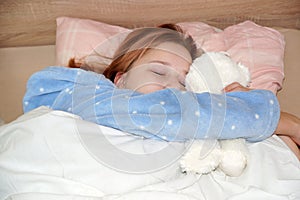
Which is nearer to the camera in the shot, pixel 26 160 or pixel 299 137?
pixel 26 160

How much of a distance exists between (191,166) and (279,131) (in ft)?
0.85

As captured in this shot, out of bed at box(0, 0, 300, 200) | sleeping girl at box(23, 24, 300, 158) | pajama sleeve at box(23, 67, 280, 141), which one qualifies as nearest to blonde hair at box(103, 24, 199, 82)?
sleeping girl at box(23, 24, 300, 158)

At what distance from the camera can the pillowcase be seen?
50.8 inches

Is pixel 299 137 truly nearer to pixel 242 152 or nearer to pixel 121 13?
pixel 242 152

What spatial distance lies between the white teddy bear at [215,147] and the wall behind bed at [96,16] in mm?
399

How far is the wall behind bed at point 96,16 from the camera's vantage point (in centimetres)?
143

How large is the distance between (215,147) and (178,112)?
111 mm

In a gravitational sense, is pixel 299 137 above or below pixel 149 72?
below

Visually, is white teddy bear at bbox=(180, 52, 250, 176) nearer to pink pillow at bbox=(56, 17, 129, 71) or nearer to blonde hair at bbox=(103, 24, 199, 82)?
blonde hair at bbox=(103, 24, 199, 82)

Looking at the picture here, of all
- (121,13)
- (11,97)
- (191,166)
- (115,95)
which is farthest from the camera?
(121,13)

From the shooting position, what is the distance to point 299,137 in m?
1.08

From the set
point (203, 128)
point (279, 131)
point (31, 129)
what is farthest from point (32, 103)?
point (279, 131)

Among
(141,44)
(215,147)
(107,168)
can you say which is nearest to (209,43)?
(141,44)

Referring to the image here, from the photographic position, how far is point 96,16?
145cm
